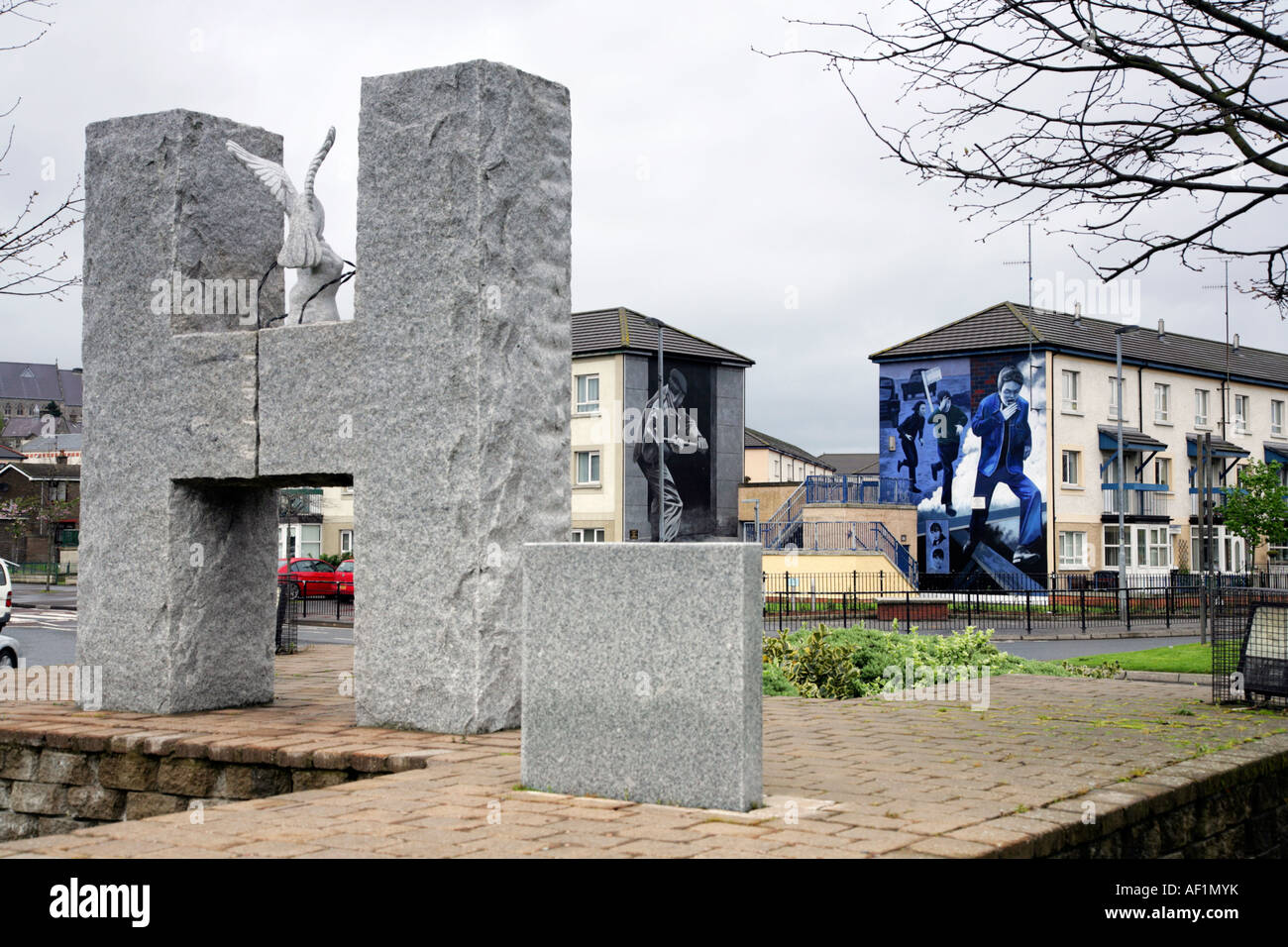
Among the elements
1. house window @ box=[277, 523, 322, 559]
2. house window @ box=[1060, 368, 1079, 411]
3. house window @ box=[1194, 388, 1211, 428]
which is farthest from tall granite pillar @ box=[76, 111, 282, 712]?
house window @ box=[277, 523, 322, 559]

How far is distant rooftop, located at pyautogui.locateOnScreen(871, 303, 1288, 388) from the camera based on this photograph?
4444 cm

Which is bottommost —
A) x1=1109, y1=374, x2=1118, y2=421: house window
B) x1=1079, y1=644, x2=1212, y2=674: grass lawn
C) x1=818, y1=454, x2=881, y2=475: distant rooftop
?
x1=1079, y1=644, x2=1212, y2=674: grass lawn

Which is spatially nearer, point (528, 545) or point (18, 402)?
point (528, 545)

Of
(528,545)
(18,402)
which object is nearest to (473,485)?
(528,545)

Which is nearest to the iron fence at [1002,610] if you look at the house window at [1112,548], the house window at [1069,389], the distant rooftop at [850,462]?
the house window at [1069,389]

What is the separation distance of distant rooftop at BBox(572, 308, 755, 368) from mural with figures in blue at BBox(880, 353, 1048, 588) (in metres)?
7.21

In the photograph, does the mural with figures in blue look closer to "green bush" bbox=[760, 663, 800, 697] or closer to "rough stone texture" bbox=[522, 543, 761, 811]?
"green bush" bbox=[760, 663, 800, 697]

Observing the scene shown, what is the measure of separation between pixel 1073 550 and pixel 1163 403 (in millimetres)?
8662

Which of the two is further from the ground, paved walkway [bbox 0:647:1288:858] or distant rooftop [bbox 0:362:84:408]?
distant rooftop [bbox 0:362:84:408]

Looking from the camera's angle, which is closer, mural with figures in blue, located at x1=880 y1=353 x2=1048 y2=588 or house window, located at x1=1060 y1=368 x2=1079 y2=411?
mural with figures in blue, located at x1=880 y1=353 x2=1048 y2=588

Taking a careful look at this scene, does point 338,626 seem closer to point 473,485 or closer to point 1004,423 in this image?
point 473,485
